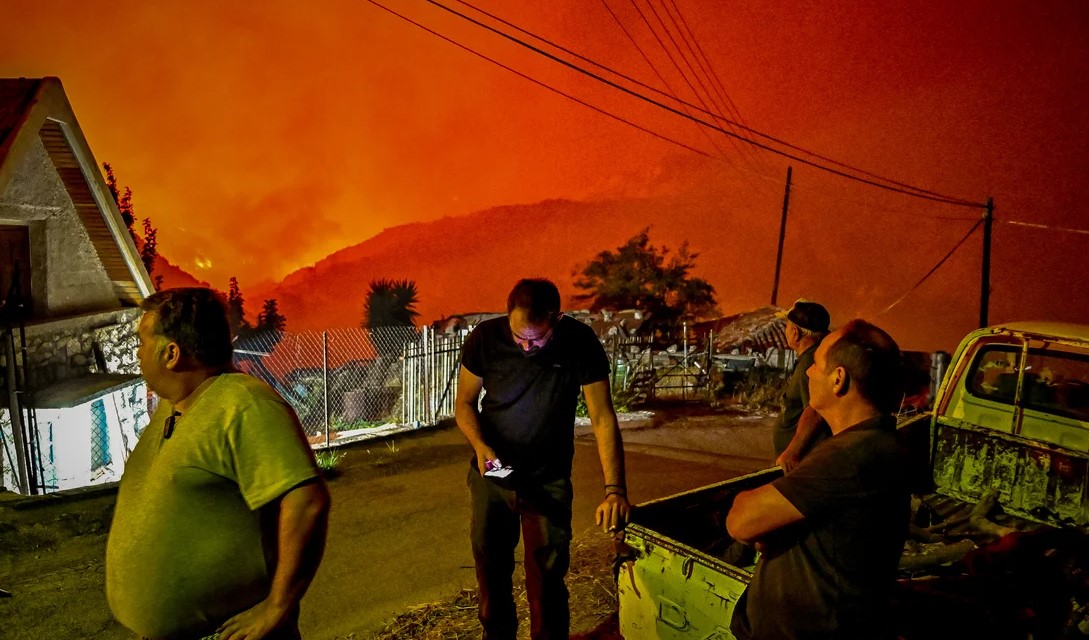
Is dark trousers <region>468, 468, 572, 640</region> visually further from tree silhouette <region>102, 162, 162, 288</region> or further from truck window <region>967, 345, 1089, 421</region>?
tree silhouette <region>102, 162, 162, 288</region>

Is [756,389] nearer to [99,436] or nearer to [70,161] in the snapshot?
[99,436]

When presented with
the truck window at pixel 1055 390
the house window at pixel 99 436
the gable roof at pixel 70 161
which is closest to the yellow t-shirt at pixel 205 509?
the truck window at pixel 1055 390

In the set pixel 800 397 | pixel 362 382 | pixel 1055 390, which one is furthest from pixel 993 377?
pixel 362 382

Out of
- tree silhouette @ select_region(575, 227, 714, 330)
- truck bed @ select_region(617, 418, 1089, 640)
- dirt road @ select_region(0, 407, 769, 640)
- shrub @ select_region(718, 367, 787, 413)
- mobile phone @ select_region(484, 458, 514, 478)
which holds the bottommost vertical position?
dirt road @ select_region(0, 407, 769, 640)

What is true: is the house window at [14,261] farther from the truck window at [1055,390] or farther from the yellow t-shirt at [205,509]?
the truck window at [1055,390]

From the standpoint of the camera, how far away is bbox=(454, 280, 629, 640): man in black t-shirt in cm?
336

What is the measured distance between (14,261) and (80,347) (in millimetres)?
1214

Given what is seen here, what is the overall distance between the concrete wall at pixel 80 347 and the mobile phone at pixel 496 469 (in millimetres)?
6227

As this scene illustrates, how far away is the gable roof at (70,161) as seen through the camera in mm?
6613

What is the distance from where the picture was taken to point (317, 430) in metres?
11.6

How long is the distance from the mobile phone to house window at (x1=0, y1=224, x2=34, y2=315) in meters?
6.51

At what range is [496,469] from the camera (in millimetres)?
3322

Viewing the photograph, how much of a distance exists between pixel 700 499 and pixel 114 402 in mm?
7470

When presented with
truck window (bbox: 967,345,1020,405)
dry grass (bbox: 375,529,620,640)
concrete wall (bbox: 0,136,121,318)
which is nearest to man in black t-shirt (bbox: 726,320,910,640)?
dry grass (bbox: 375,529,620,640)
